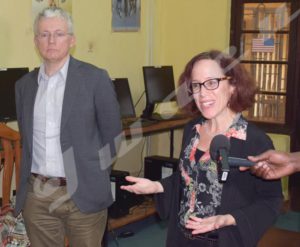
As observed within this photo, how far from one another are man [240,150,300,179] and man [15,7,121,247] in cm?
112

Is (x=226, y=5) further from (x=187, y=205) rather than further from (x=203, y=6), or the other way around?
(x=187, y=205)

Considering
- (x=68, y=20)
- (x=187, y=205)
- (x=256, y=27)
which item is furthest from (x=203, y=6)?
(x=187, y=205)

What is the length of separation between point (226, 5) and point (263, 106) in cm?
104

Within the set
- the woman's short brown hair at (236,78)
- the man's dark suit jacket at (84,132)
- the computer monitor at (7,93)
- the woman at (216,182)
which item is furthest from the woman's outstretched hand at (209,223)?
the computer monitor at (7,93)

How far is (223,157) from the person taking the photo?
152 centimetres

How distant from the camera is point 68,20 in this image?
104 inches

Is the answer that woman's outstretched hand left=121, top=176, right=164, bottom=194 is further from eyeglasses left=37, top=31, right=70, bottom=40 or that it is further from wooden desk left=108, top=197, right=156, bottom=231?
wooden desk left=108, top=197, right=156, bottom=231

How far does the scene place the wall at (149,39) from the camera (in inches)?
178

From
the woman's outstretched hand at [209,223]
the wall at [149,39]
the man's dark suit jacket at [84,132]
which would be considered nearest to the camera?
the woman's outstretched hand at [209,223]

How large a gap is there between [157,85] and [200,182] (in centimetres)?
316

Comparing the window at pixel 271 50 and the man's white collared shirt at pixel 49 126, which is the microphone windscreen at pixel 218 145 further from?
the window at pixel 271 50

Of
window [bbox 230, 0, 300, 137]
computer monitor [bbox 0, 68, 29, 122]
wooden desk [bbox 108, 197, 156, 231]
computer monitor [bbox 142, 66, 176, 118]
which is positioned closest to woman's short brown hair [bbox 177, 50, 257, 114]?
computer monitor [bbox 0, 68, 29, 122]

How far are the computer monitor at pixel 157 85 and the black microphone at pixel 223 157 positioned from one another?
3077 mm

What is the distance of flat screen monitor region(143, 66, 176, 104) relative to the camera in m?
4.84
